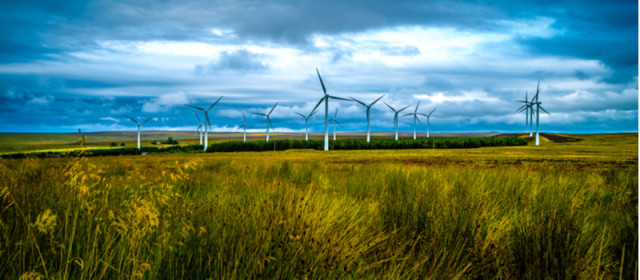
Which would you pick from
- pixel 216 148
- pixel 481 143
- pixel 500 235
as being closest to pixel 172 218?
pixel 500 235

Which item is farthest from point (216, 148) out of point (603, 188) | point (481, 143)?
point (603, 188)

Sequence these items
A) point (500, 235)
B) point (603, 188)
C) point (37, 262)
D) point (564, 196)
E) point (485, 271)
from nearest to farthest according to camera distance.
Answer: point (37, 262) → point (485, 271) → point (500, 235) → point (564, 196) → point (603, 188)

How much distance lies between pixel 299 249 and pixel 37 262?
2.34m

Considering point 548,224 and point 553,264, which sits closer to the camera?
point 553,264

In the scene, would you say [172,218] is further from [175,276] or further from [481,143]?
[481,143]

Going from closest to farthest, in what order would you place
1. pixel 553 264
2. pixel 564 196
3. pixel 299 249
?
1. pixel 299 249
2. pixel 553 264
3. pixel 564 196

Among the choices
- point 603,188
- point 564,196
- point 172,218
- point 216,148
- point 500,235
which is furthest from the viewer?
point 216,148

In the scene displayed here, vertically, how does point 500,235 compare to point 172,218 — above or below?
below

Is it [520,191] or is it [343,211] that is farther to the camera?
[520,191]

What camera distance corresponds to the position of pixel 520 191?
925 cm

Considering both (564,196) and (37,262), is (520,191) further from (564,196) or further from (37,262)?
(37,262)

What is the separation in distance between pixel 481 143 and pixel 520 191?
96.3m

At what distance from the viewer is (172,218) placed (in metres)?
4.68

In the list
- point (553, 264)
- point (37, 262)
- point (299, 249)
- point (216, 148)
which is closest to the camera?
point (37, 262)
